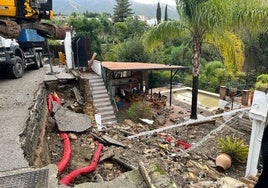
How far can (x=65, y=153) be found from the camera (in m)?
5.32

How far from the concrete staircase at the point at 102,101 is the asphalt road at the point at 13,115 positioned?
11.0 ft

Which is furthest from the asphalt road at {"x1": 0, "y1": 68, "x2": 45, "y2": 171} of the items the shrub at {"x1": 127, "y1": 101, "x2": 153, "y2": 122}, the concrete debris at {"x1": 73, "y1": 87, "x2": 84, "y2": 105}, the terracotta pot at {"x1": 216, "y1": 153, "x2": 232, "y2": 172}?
the shrub at {"x1": 127, "y1": 101, "x2": 153, "y2": 122}

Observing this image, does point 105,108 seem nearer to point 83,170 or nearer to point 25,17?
point 25,17

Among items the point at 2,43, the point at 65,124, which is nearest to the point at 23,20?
the point at 2,43

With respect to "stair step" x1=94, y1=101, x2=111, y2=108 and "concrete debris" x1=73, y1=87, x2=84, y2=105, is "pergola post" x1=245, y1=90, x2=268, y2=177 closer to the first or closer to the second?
"concrete debris" x1=73, y1=87, x2=84, y2=105

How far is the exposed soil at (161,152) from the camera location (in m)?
5.35

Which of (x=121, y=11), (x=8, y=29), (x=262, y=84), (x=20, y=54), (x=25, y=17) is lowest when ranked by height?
(x=262, y=84)

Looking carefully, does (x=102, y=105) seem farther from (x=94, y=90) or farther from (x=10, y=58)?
(x=10, y=58)

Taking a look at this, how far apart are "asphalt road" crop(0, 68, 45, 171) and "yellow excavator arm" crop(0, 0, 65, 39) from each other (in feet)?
5.46

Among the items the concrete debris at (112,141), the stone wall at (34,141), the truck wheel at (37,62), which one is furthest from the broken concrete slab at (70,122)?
the truck wheel at (37,62)

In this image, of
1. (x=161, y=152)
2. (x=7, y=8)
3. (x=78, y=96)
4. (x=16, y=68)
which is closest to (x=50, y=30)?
(x=7, y=8)

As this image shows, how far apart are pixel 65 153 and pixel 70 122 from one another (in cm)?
183

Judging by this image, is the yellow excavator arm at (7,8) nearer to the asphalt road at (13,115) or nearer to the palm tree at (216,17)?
the asphalt road at (13,115)

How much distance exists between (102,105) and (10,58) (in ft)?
14.9
